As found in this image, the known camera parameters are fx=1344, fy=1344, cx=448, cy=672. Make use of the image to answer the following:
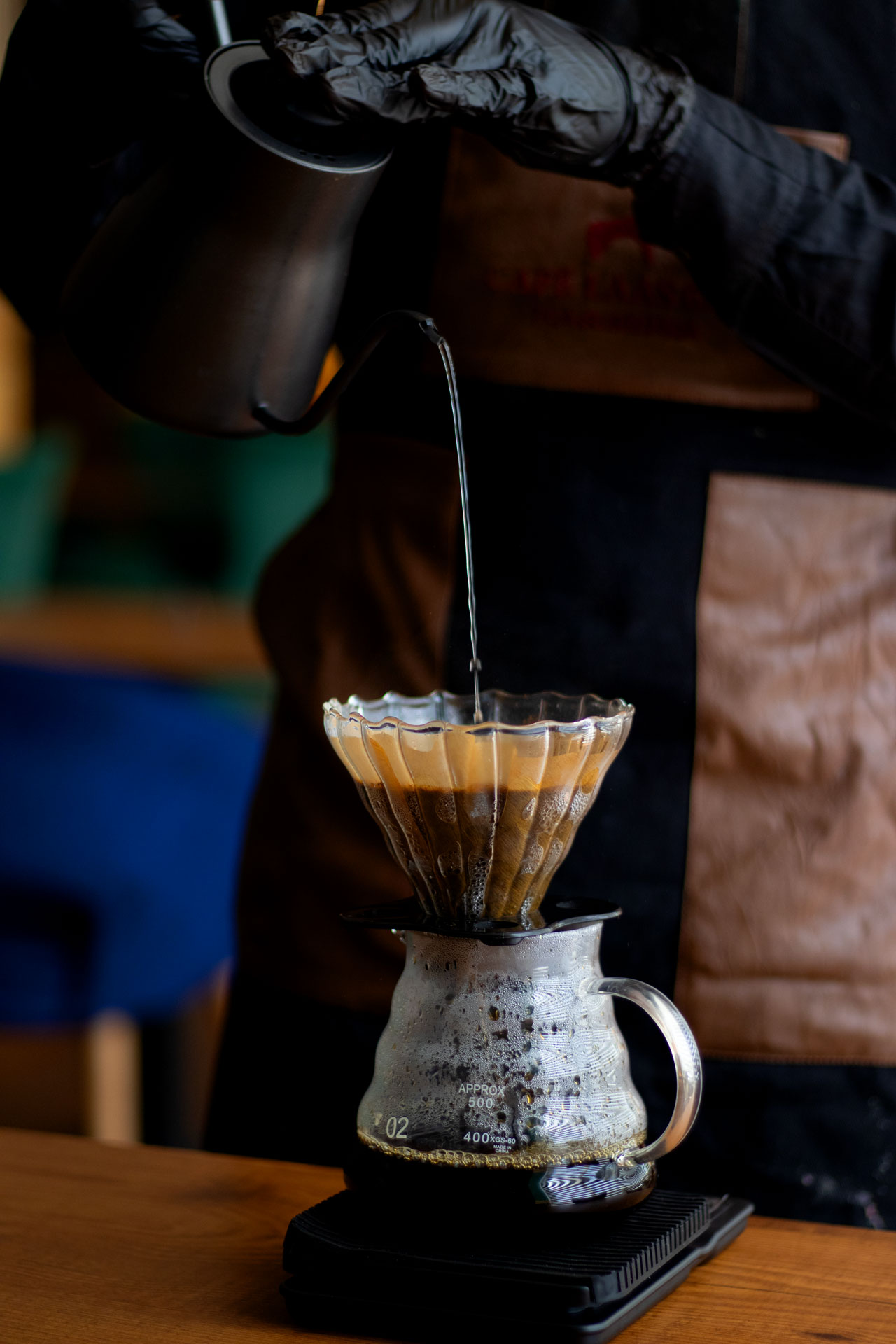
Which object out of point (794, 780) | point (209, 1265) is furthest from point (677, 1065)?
point (794, 780)

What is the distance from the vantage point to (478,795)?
64 cm

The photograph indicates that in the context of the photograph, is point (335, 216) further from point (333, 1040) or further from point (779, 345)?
point (333, 1040)

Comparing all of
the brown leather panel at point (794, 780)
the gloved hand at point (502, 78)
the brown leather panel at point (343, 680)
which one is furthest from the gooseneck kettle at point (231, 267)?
the brown leather panel at point (794, 780)

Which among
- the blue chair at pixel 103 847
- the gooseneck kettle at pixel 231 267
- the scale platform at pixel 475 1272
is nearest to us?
the scale platform at pixel 475 1272

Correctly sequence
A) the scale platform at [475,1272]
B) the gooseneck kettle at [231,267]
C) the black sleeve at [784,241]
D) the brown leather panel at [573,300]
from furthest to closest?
the brown leather panel at [573,300]
the black sleeve at [784,241]
the gooseneck kettle at [231,267]
the scale platform at [475,1272]

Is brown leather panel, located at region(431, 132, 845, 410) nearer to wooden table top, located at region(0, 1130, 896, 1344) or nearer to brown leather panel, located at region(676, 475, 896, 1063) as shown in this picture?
brown leather panel, located at region(676, 475, 896, 1063)

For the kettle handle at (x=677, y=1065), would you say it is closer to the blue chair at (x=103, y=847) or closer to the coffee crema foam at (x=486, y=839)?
the coffee crema foam at (x=486, y=839)

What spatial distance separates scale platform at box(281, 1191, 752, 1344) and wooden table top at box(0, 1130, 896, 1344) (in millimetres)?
13

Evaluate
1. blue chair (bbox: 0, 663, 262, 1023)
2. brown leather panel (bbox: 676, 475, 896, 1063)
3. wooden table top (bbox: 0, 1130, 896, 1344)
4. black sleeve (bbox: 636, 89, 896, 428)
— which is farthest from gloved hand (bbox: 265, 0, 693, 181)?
blue chair (bbox: 0, 663, 262, 1023)

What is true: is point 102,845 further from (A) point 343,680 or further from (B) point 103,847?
(A) point 343,680

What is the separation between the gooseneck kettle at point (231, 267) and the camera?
688 mm

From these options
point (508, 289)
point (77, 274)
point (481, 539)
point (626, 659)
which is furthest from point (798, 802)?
point (77, 274)

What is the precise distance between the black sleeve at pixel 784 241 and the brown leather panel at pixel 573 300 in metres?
0.08

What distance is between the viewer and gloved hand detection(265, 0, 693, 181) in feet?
2.13
